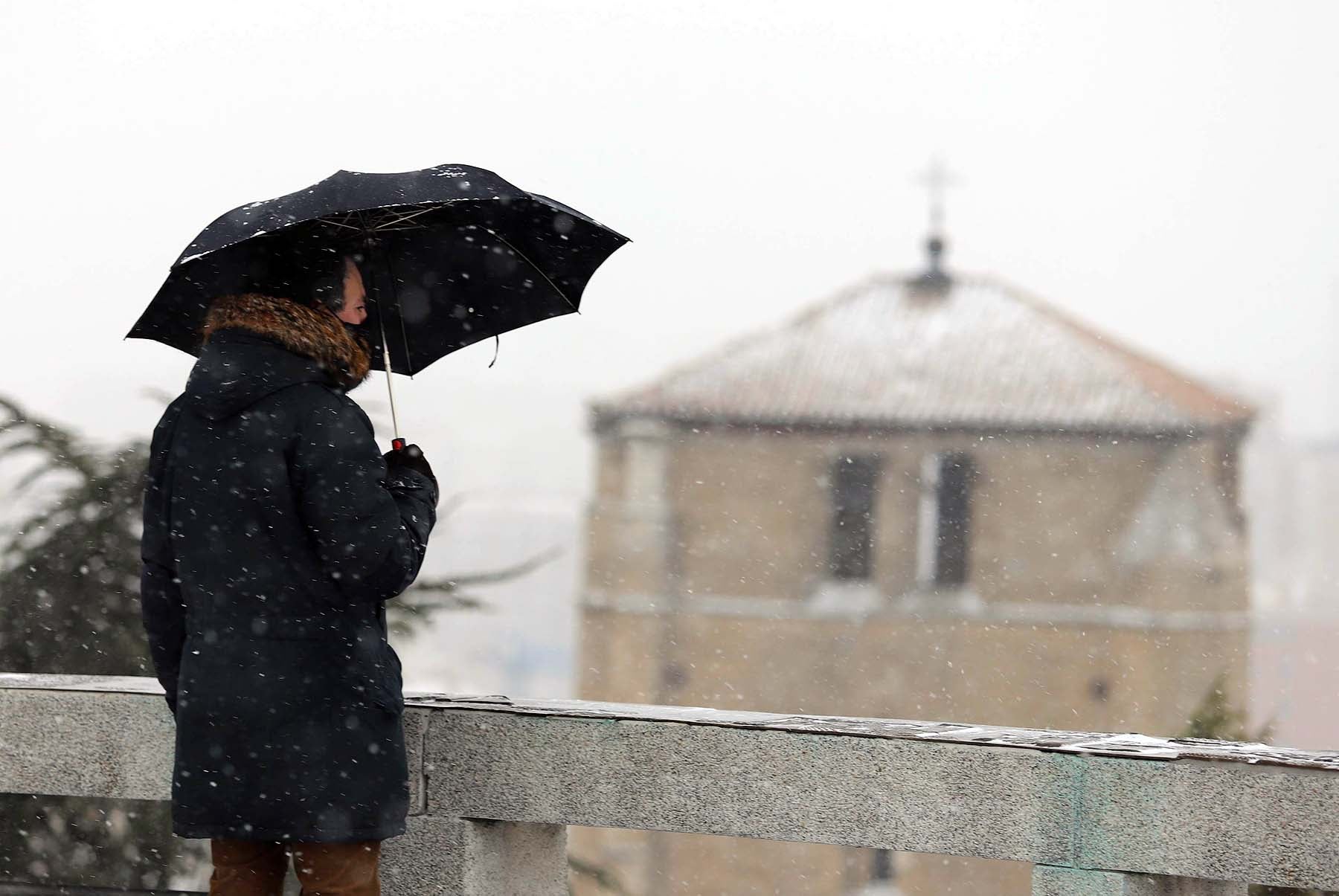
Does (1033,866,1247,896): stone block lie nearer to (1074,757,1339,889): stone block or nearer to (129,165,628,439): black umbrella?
(1074,757,1339,889): stone block

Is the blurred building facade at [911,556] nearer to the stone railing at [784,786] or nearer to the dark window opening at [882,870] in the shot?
the dark window opening at [882,870]

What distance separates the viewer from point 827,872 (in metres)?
32.5

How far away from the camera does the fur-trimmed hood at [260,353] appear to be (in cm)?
218

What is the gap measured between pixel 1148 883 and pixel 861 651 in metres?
32.0

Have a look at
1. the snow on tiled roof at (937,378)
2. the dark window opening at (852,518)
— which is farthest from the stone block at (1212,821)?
the snow on tiled roof at (937,378)

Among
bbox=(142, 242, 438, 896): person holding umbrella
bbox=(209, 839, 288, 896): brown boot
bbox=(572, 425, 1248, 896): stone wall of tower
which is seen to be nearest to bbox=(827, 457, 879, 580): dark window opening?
bbox=(572, 425, 1248, 896): stone wall of tower

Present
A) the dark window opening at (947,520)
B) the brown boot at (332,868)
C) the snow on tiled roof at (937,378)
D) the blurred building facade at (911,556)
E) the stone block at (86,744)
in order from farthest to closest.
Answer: the snow on tiled roof at (937,378), the dark window opening at (947,520), the blurred building facade at (911,556), the stone block at (86,744), the brown boot at (332,868)

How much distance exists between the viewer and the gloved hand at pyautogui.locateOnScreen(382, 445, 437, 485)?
2.35 meters

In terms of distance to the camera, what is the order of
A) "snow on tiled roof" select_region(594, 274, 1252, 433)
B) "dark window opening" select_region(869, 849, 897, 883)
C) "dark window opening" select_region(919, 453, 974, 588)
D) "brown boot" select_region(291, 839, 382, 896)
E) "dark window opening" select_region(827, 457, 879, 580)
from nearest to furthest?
Answer: "brown boot" select_region(291, 839, 382, 896)
"dark window opening" select_region(869, 849, 897, 883)
"dark window opening" select_region(919, 453, 974, 588)
"dark window opening" select_region(827, 457, 879, 580)
"snow on tiled roof" select_region(594, 274, 1252, 433)

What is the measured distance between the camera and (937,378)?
36219mm

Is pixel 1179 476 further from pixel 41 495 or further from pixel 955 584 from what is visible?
pixel 41 495

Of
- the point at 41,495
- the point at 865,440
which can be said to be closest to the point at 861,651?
the point at 865,440

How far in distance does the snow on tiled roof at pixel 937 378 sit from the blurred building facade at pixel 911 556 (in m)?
0.09

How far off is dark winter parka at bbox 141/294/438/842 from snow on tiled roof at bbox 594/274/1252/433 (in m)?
32.7
